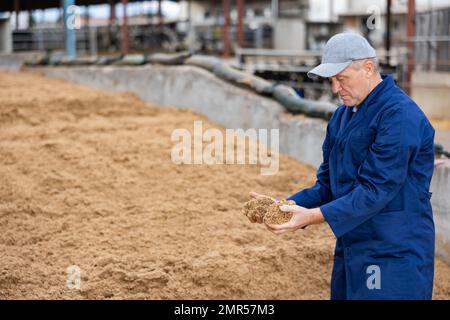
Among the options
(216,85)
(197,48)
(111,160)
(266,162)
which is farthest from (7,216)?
(197,48)

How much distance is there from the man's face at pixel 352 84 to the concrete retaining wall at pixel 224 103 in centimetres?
207

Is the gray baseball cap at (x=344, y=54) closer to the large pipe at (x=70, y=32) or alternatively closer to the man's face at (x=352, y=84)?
the man's face at (x=352, y=84)

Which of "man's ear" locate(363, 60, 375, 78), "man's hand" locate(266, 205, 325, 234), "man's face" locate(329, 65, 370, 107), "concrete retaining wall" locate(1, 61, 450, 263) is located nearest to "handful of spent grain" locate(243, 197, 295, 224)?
"man's hand" locate(266, 205, 325, 234)

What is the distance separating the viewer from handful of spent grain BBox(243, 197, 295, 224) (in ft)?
8.78

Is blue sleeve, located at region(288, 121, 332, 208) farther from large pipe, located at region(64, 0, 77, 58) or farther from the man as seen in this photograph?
large pipe, located at region(64, 0, 77, 58)

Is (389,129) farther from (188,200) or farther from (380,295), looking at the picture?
(188,200)

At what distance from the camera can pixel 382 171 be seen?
95.7 inches

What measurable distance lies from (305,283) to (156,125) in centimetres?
307

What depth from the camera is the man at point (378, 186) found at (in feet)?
8.02

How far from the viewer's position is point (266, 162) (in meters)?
6.06

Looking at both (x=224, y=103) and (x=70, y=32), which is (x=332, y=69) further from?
(x=70, y=32)

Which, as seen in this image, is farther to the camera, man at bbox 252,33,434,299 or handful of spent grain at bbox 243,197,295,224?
handful of spent grain at bbox 243,197,295,224

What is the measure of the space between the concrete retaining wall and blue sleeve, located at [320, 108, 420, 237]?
2.13 metres

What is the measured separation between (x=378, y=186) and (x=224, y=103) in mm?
4909
